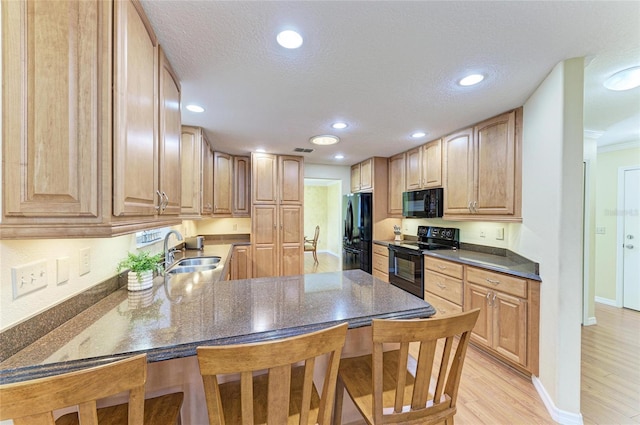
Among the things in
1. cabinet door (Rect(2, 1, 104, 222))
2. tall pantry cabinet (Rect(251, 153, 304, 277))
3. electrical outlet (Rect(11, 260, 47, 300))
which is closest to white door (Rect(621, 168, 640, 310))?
tall pantry cabinet (Rect(251, 153, 304, 277))

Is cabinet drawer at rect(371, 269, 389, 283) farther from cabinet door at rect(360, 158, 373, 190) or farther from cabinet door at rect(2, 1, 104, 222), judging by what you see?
cabinet door at rect(2, 1, 104, 222)

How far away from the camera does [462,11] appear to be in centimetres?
117

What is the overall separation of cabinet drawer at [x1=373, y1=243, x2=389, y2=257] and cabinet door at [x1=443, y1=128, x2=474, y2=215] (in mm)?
1107

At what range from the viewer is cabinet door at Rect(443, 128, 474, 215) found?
275 centimetres

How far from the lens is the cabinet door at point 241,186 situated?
4125mm

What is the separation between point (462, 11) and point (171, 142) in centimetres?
167

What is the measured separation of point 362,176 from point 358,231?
3.32 feet

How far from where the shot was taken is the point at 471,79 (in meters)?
1.77

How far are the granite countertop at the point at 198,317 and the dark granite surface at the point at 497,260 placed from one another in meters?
1.20

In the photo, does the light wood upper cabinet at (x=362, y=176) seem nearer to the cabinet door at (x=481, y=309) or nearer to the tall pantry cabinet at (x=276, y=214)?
the tall pantry cabinet at (x=276, y=214)

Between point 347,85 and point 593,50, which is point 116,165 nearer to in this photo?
point 347,85

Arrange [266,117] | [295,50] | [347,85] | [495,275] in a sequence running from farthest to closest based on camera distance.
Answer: [266,117]
[495,275]
[347,85]
[295,50]

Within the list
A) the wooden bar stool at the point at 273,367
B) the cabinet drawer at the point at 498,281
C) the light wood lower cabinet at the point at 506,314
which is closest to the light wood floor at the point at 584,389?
the light wood lower cabinet at the point at 506,314

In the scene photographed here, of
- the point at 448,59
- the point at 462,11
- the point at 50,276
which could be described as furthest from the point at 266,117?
the point at 50,276
